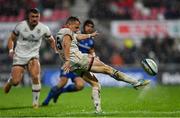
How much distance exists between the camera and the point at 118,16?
3631cm

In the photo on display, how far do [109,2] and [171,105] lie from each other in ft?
64.4

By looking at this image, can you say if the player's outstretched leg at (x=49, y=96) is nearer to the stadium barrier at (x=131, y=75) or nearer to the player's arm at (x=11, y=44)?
the player's arm at (x=11, y=44)

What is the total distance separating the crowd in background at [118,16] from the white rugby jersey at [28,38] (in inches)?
600

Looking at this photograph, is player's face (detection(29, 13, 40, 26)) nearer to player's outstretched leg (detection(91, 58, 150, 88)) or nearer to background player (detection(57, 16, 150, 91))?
background player (detection(57, 16, 150, 91))

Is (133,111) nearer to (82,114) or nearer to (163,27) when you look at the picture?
(82,114)

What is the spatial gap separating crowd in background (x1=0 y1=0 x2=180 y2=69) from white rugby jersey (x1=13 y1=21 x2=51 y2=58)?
15.2 m

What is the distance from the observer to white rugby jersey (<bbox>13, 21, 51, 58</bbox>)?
18.2 meters

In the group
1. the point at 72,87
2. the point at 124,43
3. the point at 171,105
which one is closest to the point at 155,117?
the point at 171,105

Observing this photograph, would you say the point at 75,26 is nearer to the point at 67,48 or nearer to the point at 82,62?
the point at 67,48

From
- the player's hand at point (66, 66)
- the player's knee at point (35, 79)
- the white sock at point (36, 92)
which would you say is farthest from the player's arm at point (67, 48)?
the white sock at point (36, 92)

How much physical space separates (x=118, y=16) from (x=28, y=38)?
1847 cm

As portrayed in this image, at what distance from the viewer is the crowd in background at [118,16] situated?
3412cm

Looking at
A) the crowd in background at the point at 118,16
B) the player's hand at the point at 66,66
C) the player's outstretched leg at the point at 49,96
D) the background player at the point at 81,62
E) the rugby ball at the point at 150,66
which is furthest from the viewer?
the crowd in background at the point at 118,16

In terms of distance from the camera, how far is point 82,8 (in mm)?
37562
